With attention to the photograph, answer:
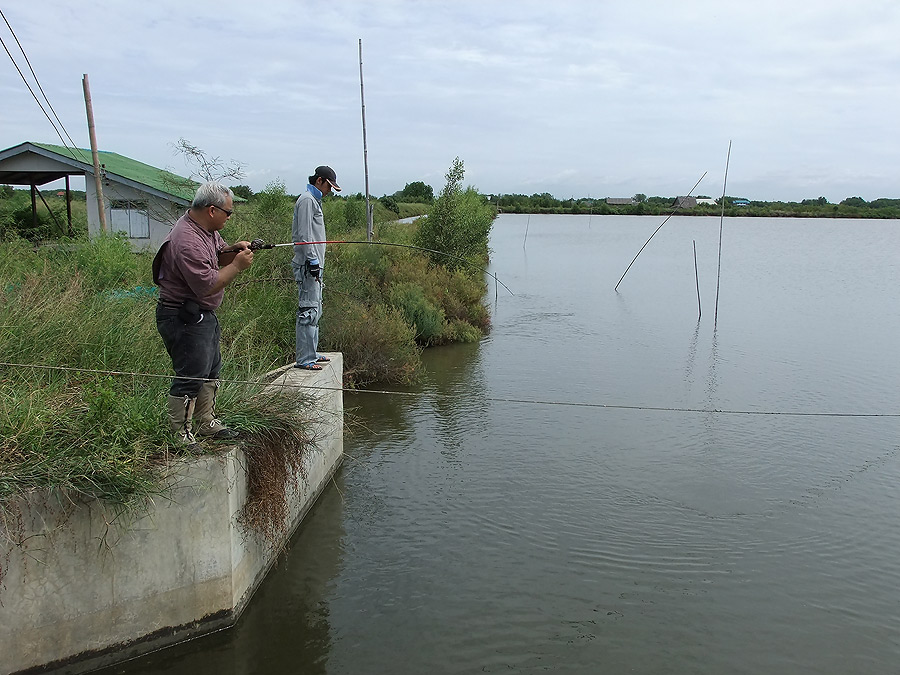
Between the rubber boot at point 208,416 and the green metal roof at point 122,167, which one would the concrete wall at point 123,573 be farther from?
the green metal roof at point 122,167

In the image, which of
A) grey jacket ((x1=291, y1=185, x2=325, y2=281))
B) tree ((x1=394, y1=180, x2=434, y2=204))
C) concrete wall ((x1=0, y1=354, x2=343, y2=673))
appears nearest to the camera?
concrete wall ((x1=0, y1=354, x2=343, y2=673))

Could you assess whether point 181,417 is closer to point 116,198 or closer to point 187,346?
point 187,346

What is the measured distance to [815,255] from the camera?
124 feet

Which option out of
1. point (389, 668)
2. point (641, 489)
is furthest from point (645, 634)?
point (641, 489)

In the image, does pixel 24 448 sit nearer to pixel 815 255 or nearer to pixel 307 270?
pixel 307 270

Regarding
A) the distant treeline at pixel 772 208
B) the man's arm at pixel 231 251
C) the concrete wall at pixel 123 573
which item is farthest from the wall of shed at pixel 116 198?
the distant treeline at pixel 772 208

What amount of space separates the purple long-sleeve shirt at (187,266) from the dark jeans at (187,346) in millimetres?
105

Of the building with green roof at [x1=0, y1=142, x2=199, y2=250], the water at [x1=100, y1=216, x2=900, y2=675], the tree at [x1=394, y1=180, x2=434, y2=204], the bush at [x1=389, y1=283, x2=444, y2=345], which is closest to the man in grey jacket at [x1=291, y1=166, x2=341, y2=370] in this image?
the water at [x1=100, y1=216, x2=900, y2=675]

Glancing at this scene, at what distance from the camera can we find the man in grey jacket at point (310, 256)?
658cm

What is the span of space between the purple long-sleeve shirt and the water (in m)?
2.09

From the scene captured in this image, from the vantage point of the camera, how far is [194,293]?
170 inches

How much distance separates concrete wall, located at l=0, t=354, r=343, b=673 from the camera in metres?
3.86

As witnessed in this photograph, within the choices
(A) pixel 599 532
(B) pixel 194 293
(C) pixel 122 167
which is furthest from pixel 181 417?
(C) pixel 122 167

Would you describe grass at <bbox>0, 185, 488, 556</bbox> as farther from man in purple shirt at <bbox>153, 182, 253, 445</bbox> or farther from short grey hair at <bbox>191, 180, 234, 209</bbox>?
short grey hair at <bbox>191, 180, 234, 209</bbox>
